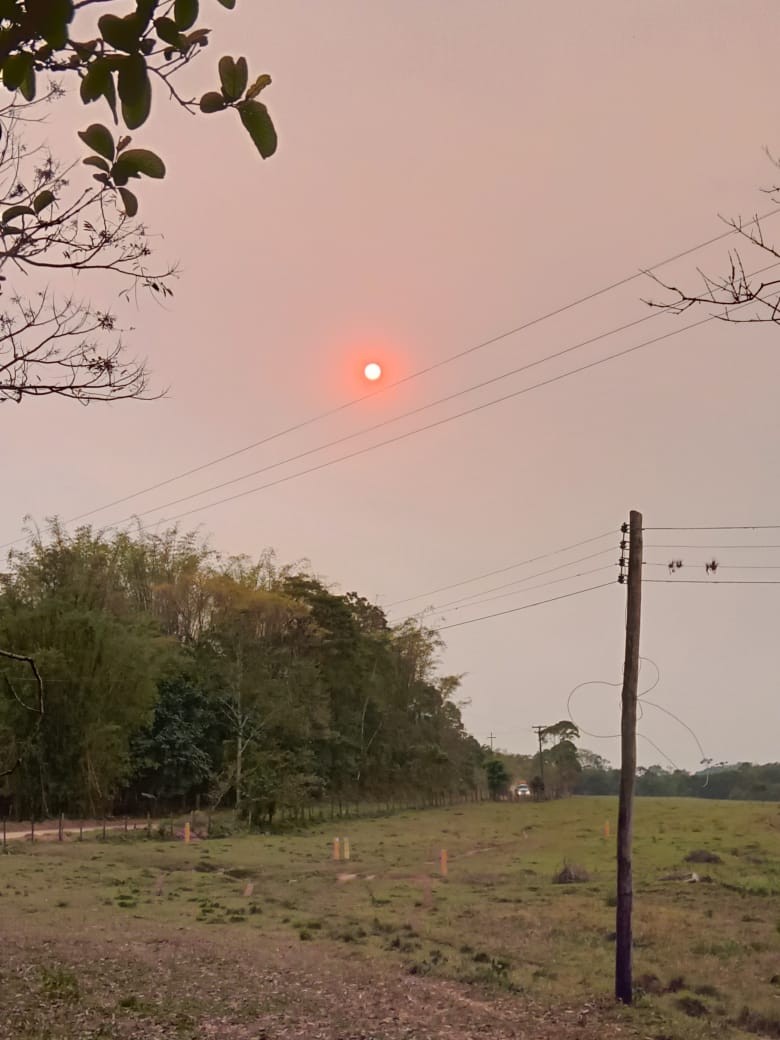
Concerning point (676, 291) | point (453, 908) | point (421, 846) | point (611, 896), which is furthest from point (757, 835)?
point (676, 291)

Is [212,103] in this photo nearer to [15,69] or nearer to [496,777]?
[15,69]

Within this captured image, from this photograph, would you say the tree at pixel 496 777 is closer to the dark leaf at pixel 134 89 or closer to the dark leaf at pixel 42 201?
the dark leaf at pixel 42 201

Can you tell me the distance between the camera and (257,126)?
5.56 ft

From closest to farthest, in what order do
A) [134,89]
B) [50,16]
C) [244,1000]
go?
[50,16] < [134,89] < [244,1000]

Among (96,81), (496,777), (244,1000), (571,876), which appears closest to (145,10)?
(96,81)

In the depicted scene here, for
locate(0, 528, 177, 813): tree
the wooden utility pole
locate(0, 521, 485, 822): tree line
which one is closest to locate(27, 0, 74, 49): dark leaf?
the wooden utility pole

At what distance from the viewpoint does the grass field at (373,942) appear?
30.0ft

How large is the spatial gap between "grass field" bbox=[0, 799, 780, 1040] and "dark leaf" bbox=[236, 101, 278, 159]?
7.76 m

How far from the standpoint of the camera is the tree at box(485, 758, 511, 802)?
62438mm

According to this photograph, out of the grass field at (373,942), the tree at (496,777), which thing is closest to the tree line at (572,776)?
the tree at (496,777)

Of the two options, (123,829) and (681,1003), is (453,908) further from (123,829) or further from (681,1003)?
(123,829)

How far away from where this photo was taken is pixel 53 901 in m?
16.2

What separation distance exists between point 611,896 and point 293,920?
278 inches

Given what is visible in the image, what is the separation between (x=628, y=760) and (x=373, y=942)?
18.5ft
